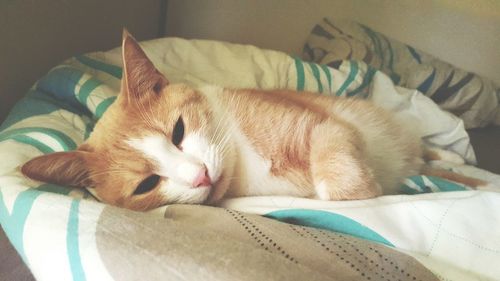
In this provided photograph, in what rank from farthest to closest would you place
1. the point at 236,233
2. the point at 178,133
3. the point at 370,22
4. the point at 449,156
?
1. the point at 370,22
2. the point at 449,156
3. the point at 178,133
4. the point at 236,233

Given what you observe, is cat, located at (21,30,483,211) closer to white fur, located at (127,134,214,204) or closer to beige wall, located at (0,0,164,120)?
white fur, located at (127,134,214,204)

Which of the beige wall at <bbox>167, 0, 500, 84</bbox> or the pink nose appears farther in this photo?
the beige wall at <bbox>167, 0, 500, 84</bbox>

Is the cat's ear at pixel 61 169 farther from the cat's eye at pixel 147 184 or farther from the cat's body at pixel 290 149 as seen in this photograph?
the cat's body at pixel 290 149

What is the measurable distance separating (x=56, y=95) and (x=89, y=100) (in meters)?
0.10

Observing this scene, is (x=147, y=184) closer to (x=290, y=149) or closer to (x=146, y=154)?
(x=146, y=154)

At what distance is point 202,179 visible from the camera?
31.4 inches

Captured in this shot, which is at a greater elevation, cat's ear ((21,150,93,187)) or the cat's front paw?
the cat's front paw

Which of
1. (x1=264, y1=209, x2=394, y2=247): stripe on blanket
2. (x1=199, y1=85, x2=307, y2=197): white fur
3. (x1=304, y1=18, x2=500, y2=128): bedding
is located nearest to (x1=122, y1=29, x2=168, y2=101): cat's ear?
(x1=199, y1=85, x2=307, y2=197): white fur

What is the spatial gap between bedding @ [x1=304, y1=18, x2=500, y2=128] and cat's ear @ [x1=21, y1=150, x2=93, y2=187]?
1.08m

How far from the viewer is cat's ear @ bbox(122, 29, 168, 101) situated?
34.0 inches

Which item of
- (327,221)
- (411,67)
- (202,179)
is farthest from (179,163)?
(411,67)

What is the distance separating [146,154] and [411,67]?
129 cm

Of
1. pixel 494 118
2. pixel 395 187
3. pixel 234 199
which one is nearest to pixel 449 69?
pixel 494 118

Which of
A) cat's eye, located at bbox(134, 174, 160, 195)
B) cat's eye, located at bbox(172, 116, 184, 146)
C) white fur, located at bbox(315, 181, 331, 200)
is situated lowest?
cat's eye, located at bbox(134, 174, 160, 195)
